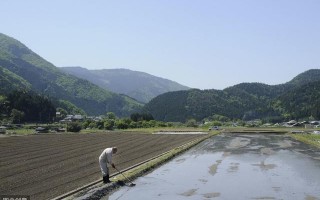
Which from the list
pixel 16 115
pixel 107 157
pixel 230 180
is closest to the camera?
pixel 107 157

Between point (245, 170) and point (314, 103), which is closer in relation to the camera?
point (245, 170)

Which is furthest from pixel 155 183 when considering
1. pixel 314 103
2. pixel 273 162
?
pixel 314 103

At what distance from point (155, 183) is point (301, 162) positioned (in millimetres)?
14536

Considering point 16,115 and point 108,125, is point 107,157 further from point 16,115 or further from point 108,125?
point 16,115

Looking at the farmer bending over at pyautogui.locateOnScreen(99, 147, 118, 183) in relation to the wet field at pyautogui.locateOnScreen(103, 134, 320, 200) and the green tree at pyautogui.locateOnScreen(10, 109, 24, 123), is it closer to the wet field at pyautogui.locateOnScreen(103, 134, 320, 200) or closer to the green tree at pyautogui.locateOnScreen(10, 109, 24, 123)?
the wet field at pyautogui.locateOnScreen(103, 134, 320, 200)

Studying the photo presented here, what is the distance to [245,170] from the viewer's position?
86.5 feet

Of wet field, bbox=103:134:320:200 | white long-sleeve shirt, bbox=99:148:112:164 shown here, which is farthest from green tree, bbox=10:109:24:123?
white long-sleeve shirt, bbox=99:148:112:164

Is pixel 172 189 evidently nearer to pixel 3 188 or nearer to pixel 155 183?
pixel 155 183

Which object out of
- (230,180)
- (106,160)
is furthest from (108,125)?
(106,160)

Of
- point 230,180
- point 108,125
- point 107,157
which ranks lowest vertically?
point 230,180

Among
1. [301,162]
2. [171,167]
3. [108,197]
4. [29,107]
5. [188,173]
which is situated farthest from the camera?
[29,107]

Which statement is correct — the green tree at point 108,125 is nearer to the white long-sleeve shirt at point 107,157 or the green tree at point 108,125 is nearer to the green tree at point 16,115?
the green tree at point 16,115

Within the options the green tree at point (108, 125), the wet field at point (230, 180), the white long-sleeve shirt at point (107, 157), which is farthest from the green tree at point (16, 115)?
the white long-sleeve shirt at point (107, 157)

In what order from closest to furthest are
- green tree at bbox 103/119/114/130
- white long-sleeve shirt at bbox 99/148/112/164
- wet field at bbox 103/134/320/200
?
wet field at bbox 103/134/320/200
white long-sleeve shirt at bbox 99/148/112/164
green tree at bbox 103/119/114/130
